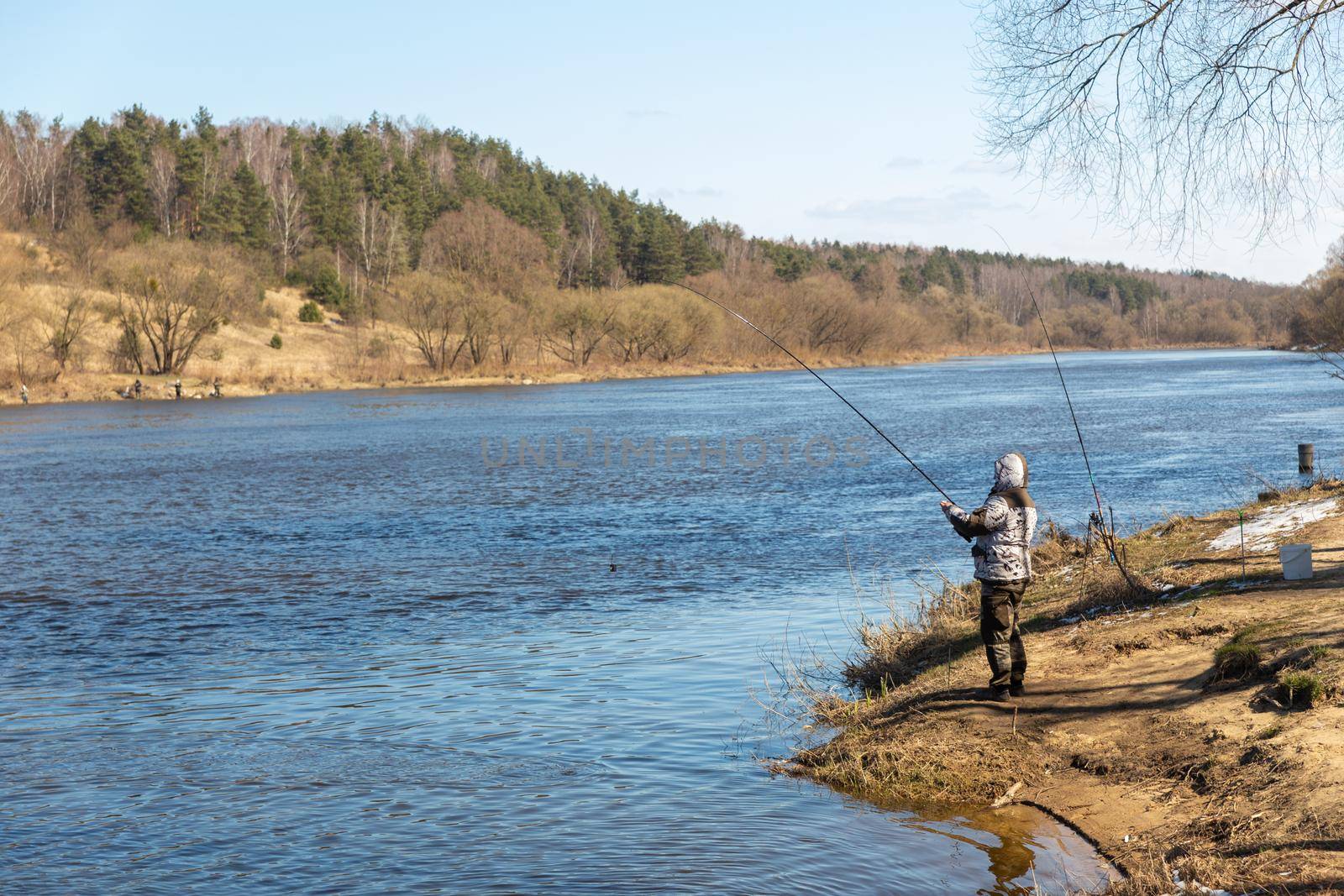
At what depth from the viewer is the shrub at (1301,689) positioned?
6.94 meters

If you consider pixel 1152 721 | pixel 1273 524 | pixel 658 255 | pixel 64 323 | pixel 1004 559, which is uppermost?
pixel 658 255

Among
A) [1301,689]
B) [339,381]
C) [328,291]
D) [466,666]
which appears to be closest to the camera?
[1301,689]

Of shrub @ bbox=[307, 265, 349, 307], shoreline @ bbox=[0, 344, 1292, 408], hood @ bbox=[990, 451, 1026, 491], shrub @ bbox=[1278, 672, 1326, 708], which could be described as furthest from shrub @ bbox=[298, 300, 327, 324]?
shrub @ bbox=[1278, 672, 1326, 708]

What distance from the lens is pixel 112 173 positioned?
101m

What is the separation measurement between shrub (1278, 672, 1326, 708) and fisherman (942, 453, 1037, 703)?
167cm

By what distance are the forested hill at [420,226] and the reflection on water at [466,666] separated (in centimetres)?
5884

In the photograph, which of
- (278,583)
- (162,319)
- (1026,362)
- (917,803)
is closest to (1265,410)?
(278,583)

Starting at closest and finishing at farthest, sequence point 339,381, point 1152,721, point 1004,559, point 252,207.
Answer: point 1152,721 → point 1004,559 → point 339,381 → point 252,207

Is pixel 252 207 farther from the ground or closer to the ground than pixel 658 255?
farther from the ground

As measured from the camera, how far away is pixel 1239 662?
304 inches

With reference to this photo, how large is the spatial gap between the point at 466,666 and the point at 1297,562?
7.46 m

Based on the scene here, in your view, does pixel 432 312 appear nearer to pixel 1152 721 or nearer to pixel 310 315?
pixel 310 315

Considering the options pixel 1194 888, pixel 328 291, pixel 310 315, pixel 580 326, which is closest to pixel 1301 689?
pixel 1194 888

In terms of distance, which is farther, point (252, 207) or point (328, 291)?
point (252, 207)
